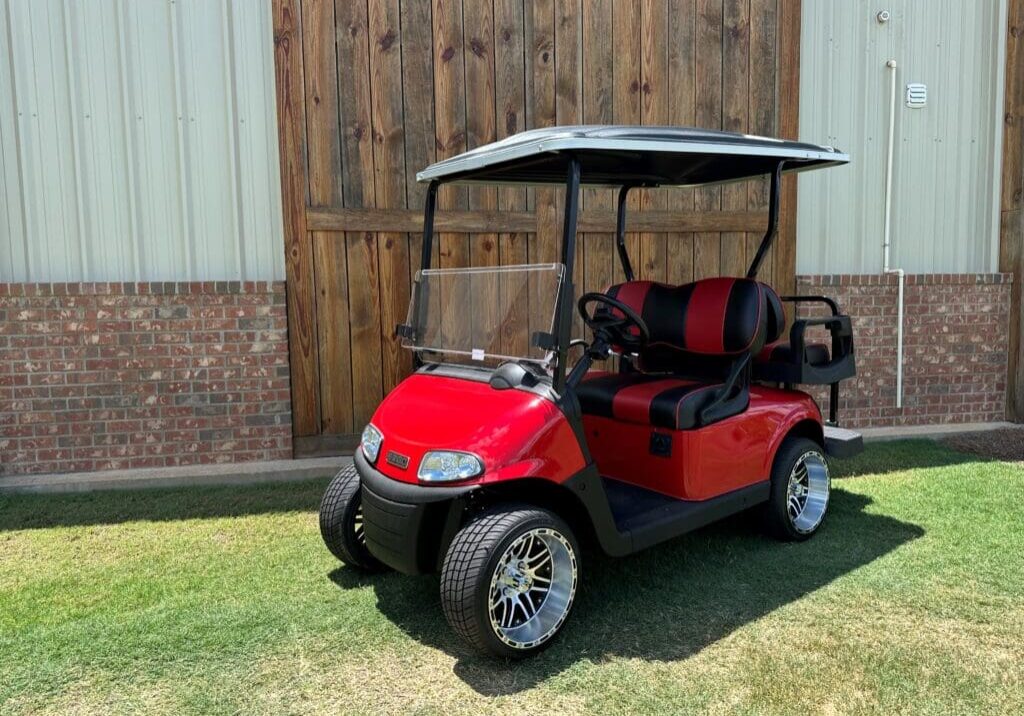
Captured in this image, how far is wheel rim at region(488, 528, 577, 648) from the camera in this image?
2.67 meters

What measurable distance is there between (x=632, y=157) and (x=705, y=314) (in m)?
0.79

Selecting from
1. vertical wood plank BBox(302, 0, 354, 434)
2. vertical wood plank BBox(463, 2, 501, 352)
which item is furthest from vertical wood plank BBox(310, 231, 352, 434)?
vertical wood plank BBox(463, 2, 501, 352)

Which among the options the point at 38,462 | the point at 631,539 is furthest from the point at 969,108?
the point at 38,462

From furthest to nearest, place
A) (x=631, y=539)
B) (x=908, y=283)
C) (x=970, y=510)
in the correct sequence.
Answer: (x=908, y=283), (x=970, y=510), (x=631, y=539)

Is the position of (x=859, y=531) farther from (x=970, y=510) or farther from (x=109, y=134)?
(x=109, y=134)

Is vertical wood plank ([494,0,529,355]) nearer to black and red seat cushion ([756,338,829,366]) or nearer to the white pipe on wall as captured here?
black and red seat cushion ([756,338,829,366])

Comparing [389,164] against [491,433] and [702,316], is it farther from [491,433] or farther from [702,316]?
[491,433]

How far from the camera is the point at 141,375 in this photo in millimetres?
4848

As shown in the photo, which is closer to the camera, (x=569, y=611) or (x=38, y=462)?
(x=569, y=611)

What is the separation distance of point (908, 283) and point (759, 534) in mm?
3153

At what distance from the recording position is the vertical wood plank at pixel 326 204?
4945 mm

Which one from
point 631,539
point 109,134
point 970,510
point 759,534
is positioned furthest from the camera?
point 109,134

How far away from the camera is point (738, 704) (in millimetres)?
2436

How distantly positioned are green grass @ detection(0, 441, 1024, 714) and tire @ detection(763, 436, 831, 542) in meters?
0.08
